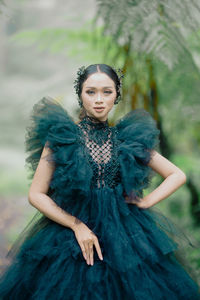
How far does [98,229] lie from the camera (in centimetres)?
142

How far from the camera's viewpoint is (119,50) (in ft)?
8.57

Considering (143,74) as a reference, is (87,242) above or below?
below

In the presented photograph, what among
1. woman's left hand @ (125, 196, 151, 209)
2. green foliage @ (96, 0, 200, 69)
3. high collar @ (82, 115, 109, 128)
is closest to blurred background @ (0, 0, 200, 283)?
green foliage @ (96, 0, 200, 69)

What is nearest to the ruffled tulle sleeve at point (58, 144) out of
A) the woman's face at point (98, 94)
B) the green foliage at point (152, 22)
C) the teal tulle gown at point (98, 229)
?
the teal tulle gown at point (98, 229)

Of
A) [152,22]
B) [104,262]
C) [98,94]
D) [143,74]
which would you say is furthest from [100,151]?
[143,74]

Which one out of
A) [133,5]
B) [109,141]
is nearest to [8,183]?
[133,5]

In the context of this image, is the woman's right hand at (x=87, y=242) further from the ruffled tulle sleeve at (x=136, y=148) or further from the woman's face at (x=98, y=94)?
the woman's face at (x=98, y=94)

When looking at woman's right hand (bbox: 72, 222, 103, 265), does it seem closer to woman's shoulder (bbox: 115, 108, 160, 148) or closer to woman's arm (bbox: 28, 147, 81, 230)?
woman's arm (bbox: 28, 147, 81, 230)

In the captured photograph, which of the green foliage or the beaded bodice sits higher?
the green foliage

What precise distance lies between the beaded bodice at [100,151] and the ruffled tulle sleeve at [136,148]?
0.05m

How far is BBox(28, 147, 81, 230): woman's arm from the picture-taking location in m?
1.39

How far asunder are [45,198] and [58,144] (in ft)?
0.77

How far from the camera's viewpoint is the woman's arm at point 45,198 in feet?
4.58

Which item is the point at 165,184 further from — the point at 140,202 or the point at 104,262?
the point at 104,262
